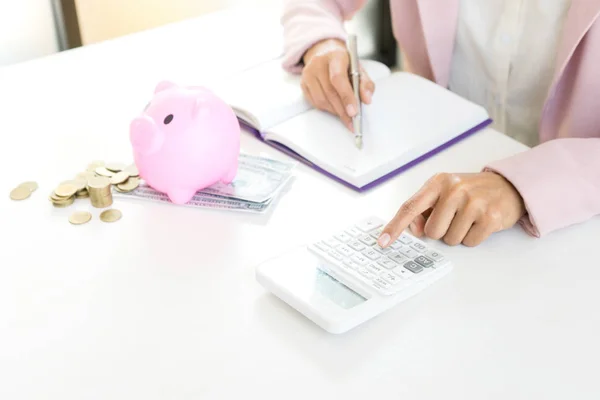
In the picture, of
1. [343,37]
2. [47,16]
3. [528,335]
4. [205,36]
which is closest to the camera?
[528,335]

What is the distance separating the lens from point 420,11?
3.63ft

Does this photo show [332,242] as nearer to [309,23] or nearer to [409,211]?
[409,211]

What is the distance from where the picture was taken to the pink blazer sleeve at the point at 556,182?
29.3 inches

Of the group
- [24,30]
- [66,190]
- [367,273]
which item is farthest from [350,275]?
[24,30]

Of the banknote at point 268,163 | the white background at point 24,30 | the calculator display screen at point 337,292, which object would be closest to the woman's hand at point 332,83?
the banknote at point 268,163

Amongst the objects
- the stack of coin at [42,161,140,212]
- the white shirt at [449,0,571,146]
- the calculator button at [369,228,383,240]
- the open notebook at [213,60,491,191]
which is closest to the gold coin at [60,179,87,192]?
the stack of coin at [42,161,140,212]

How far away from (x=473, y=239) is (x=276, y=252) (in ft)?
0.67

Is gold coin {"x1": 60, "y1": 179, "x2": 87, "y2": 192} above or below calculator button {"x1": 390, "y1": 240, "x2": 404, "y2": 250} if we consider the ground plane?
below

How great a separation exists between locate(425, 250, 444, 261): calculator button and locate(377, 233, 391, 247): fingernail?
4 centimetres

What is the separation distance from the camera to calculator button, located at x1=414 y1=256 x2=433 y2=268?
67cm

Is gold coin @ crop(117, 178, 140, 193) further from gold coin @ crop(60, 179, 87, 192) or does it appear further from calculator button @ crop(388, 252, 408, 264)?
calculator button @ crop(388, 252, 408, 264)

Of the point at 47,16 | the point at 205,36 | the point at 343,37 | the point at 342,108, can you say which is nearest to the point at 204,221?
the point at 342,108

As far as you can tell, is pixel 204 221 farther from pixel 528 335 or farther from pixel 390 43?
pixel 390 43

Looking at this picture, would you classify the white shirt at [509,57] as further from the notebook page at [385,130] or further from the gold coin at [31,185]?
the gold coin at [31,185]
